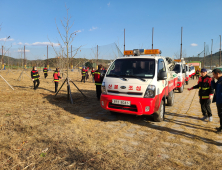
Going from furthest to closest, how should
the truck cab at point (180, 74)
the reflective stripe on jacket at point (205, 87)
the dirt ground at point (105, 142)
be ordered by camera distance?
the truck cab at point (180, 74) < the reflective stripe on jacket at point (205, 87) < the dirt ground at point (105, 142)

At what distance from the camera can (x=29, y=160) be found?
10.2 feet

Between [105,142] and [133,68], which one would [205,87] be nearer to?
[133,68]

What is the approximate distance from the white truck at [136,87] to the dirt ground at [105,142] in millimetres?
593

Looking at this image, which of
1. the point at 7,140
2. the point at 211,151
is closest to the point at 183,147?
the point at 211,151

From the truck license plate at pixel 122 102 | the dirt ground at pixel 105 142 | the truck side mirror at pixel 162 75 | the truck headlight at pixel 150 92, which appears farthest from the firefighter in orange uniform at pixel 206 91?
the truck license plate at pixel 122 102

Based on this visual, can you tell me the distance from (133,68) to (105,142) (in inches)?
99.6

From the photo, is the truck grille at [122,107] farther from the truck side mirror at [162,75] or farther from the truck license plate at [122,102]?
the truck side mirror at [162,75]

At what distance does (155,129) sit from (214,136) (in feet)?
4.86

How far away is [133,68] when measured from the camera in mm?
5320

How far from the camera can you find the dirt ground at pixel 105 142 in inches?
119

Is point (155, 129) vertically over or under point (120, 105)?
under

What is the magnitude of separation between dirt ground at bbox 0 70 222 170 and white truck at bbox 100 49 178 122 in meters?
0.59

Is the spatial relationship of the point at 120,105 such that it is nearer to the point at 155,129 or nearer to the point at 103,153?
the point at 155,129

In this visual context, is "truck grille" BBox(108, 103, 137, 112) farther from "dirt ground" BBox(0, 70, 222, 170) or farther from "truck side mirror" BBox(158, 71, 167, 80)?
"truck side mirror" BBox(158, 71, 167, 80)
